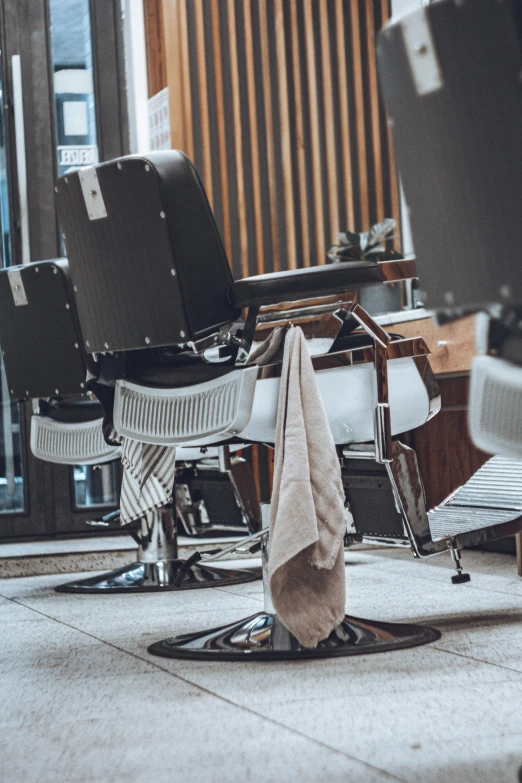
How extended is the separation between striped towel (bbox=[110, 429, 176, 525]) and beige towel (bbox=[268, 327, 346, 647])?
0.58 meters

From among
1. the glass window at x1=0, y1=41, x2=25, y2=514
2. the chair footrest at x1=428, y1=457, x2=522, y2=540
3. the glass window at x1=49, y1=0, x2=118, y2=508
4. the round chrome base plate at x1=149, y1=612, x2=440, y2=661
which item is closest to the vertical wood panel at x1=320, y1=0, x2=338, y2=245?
the glass window at x1=49, y1=0, x2=118, y2=508

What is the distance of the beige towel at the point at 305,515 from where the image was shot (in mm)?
1729

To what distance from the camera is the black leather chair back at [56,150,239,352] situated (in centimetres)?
191

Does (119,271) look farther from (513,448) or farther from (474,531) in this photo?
(513,448)

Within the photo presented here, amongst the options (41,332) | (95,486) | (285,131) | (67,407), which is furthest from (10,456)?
(285,131)

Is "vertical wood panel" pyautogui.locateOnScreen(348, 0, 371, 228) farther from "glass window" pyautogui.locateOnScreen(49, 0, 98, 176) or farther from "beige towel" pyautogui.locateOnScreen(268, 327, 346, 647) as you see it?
"beige towel" pyautogui.locateOnScreen(268, 327, 346, 647)

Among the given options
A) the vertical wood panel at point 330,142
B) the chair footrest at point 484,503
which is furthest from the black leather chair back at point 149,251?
the vertical wood panel at point 330,142

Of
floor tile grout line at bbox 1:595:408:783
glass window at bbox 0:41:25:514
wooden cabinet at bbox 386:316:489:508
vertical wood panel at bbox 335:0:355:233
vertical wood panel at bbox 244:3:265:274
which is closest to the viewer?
floor tile grout line at bbox 1:595:408:783

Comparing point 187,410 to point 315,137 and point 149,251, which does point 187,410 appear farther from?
point 315,137

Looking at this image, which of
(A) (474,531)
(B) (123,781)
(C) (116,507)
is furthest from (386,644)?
(C) (116,507)

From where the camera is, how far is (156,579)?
2.93 metres

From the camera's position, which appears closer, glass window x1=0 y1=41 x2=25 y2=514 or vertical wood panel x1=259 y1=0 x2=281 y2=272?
glass window x1=0 y1=41 x2=25 y2=514

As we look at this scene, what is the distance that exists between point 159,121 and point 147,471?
2.62 m

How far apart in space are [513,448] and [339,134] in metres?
3.82
